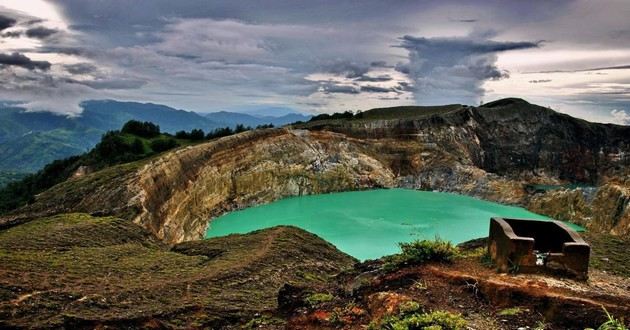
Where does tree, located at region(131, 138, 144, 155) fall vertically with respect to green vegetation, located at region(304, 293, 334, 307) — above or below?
above

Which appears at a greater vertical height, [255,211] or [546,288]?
[546,288]

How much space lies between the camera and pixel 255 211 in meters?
39.7

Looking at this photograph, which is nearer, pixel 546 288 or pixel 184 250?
pixel 546 288

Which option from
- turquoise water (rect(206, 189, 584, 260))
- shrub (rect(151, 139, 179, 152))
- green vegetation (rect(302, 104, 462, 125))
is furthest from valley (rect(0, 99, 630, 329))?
green vegetation (rect(302, 104, 462, 125))

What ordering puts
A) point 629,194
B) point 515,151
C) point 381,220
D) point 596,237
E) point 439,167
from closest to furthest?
1. point 596,237
2. point 629,194
3. point 381,220
4. point 439,167
5. point 515,151

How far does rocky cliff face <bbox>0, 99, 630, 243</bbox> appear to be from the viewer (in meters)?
25.8

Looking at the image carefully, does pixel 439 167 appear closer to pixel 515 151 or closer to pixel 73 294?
pixel 515 151

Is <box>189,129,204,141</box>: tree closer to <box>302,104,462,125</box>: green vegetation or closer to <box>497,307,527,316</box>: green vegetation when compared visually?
<box>302,104,462,125</box>: green vegetation

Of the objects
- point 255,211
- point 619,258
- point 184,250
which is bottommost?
point 255,211

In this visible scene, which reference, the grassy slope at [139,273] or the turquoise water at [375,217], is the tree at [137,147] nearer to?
the turquoise water at [375,217]

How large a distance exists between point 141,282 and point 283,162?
1387 inches

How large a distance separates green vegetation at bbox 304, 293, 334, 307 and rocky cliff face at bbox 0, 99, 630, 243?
1428 cm

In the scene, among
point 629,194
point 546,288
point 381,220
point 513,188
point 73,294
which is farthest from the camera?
point 513,188

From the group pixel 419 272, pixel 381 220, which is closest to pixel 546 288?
pixel 419 272
